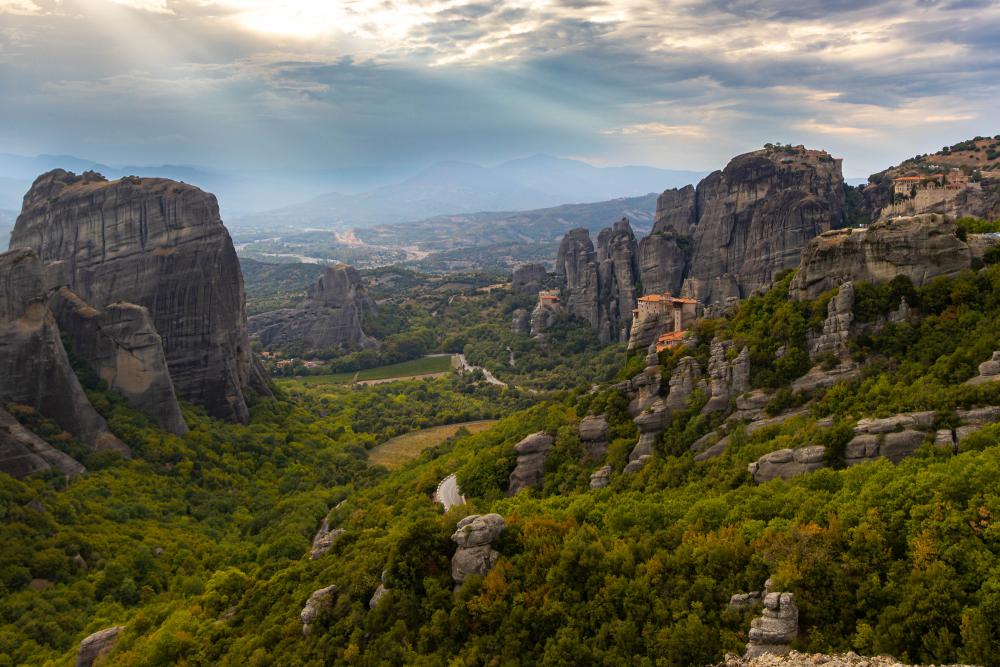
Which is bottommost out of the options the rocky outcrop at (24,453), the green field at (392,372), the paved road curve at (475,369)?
the green field at (392,372)

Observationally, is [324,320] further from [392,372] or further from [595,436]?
[595,436]

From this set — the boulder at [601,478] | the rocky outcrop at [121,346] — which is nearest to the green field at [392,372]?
the rocky outcrop at [121,346]

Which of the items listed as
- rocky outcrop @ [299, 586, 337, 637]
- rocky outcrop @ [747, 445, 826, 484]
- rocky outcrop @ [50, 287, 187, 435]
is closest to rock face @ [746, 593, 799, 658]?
rocky outcrop @ [747, 445, 826, 484]

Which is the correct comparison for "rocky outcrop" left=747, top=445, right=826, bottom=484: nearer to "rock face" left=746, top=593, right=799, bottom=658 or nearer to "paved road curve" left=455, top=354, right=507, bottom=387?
"rock face" left=746, top=593, right=799, bottom=658

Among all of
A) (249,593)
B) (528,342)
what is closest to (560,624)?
(249,593)

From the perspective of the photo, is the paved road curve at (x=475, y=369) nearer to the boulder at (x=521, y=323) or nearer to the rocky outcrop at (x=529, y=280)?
the boulder at (x=521, y=323)

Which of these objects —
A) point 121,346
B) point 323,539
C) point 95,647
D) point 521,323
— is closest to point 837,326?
point 323,539
